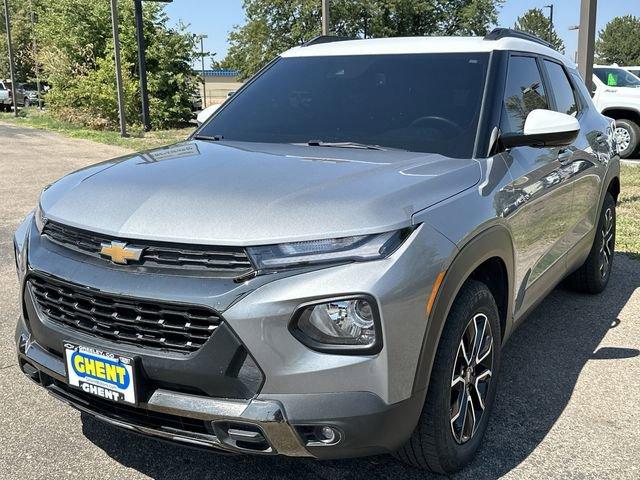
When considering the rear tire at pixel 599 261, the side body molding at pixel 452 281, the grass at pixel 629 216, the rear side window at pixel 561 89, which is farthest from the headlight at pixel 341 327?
the grass at pixel 629 216

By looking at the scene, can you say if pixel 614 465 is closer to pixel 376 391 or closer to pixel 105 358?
pixel 376 391

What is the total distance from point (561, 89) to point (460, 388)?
251cm

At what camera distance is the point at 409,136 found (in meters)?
3.14

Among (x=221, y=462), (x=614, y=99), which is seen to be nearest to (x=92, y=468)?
(x=221, y=462)

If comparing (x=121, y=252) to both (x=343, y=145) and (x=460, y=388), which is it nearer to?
(x=343, y=145)

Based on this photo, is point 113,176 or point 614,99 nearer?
point 113,176

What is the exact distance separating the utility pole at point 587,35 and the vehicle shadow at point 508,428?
4798 millimetres

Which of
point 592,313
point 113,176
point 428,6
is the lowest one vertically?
point 592,313

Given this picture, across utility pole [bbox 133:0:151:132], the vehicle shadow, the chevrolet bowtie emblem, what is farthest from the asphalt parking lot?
utility pole [bbox 133:0:151:132]

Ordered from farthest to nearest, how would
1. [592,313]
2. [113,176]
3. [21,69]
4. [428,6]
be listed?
[21,69]
[428,6]
[592,313]
[113,176]

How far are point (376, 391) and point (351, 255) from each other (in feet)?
1.44

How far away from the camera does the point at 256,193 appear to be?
235cm

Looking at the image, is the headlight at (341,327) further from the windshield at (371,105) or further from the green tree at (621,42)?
the green tree at (621,42)

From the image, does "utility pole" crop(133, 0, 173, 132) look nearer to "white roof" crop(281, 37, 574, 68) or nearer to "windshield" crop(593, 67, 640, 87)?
"windshield" crop(593, 67, 640, 87)
